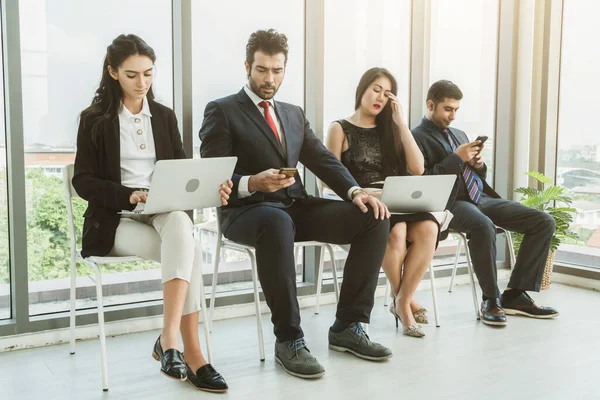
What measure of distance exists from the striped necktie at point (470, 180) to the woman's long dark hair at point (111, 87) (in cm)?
183

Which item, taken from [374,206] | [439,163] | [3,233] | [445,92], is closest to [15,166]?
[3,233]

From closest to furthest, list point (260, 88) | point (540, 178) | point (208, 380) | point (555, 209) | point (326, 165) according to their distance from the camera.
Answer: point (208, 380)
point (260, 88)
point (326, 165)
point (555, 209)
point (540, 178)

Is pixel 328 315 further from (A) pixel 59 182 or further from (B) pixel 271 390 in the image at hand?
(A) pixel 59 182

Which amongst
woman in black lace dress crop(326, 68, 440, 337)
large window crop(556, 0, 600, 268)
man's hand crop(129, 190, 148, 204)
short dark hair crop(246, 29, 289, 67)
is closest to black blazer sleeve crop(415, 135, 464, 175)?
woman in black lace dress crop(326, 68, 440, 337)

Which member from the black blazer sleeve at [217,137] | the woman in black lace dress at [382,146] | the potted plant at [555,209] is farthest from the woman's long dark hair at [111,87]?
the potted plant at [555,209]

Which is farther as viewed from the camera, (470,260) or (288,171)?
(470,260)

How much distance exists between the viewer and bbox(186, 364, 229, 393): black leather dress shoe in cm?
235

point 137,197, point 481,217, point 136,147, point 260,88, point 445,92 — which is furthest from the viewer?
point 445,92

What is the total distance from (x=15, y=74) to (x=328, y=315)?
199 cm

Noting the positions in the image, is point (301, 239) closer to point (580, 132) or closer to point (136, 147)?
point (136, 147)

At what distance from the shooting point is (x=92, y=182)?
99.4 inches

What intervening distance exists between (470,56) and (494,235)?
1.75 meters

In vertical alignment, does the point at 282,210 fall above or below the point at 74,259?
above

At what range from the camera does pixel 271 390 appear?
239cm
